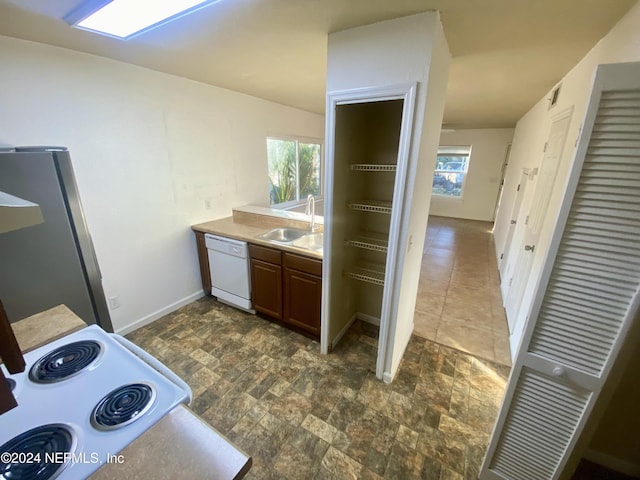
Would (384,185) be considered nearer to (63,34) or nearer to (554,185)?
(554,185)

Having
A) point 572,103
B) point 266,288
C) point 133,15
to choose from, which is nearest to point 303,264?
point 266,288

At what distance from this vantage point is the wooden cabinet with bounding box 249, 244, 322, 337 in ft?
→ 7.60

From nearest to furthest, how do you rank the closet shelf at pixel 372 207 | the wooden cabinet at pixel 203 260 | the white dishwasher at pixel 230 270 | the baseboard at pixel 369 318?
1. the closet shelf at pixel 372 207
2. the white dishwasher at pixel 230 270
3. the baseboard at pixel 369 318
4. the wooden cabinet at pixel 203 260

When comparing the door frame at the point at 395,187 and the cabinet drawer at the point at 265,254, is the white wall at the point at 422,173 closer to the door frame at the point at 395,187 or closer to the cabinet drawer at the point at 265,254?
the door frame at the point at 395,187

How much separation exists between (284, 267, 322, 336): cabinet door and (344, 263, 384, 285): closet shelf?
332 mm

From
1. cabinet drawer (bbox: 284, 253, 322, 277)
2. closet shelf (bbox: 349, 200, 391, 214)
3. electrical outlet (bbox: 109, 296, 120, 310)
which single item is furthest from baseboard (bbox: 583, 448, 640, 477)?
electrical outlet (bbox: 109, 296, 120, 310)

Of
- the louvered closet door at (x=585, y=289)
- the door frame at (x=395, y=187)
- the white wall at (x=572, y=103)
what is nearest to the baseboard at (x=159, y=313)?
the door frame at (x=395, y=187)

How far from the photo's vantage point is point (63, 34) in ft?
5.37

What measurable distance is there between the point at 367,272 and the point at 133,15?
2.40m

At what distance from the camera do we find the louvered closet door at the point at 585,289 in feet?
2.80

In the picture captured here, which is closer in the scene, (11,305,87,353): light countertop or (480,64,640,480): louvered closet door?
(480,64,640,480): louvered closet door

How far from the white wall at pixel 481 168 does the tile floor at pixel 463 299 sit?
1899 mm

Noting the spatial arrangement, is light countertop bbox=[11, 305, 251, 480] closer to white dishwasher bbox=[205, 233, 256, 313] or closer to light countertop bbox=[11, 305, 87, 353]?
light countertop bbox=[11, 305, 87, 353]

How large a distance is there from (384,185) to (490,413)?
1931mm
